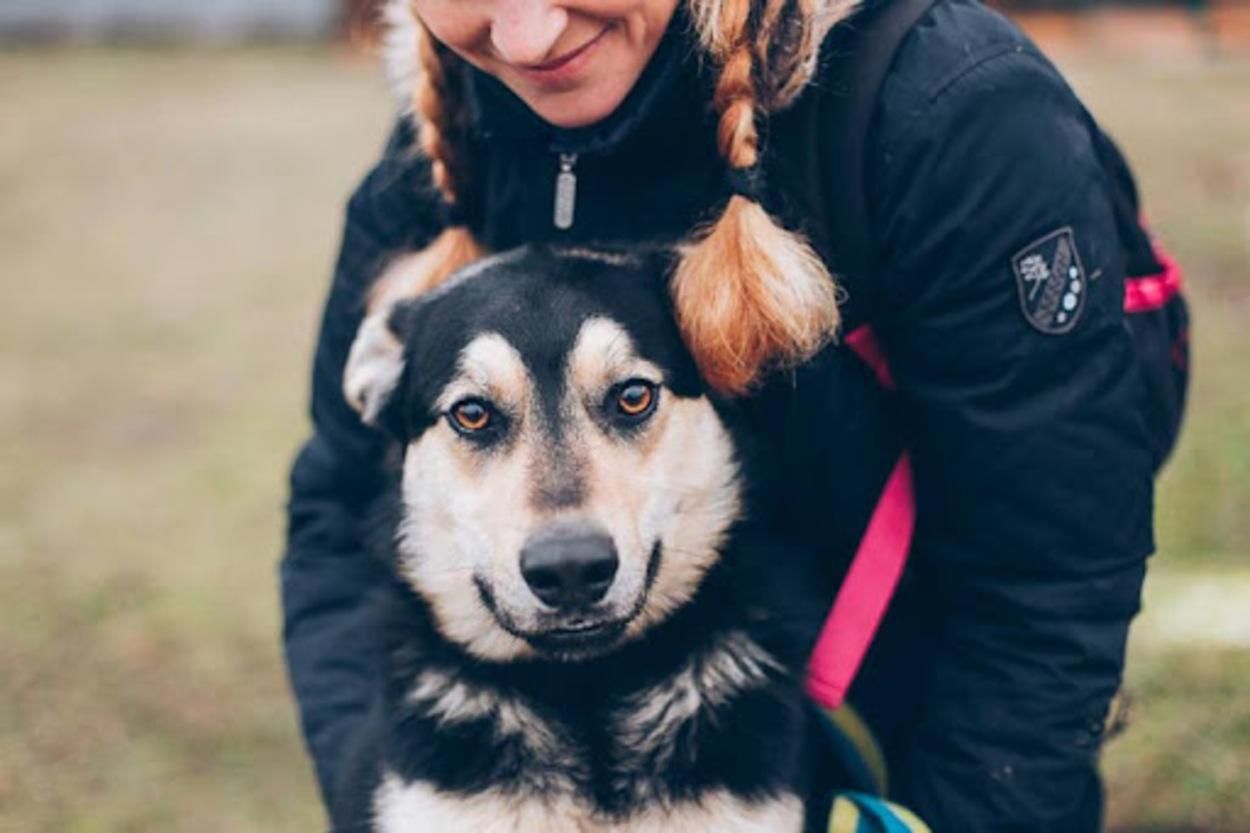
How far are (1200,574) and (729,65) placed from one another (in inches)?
102

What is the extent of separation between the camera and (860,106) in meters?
2.19

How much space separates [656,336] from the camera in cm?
241

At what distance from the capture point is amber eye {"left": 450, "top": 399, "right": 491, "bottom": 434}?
241cm

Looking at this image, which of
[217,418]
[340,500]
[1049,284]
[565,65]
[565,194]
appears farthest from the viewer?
[217,418]

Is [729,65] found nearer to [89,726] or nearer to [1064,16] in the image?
[89,726]

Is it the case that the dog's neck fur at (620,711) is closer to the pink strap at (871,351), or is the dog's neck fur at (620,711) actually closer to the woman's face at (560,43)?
the pink strap at (871,351)

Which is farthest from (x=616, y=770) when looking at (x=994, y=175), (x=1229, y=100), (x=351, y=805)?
(x=1229, y=100)

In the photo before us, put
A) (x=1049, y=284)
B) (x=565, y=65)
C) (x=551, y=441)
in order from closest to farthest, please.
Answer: (x=1049, y=284) < (x=565, y=65) < (x=551, y=441)

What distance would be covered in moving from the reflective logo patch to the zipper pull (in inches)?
28.4

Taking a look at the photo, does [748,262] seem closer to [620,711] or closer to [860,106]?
[860,106]

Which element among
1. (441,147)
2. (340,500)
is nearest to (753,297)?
(441,147)

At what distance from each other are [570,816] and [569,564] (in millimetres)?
402

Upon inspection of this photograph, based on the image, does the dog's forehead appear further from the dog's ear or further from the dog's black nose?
the dog's black nose

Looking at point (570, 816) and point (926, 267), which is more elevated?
point (926, 267)
